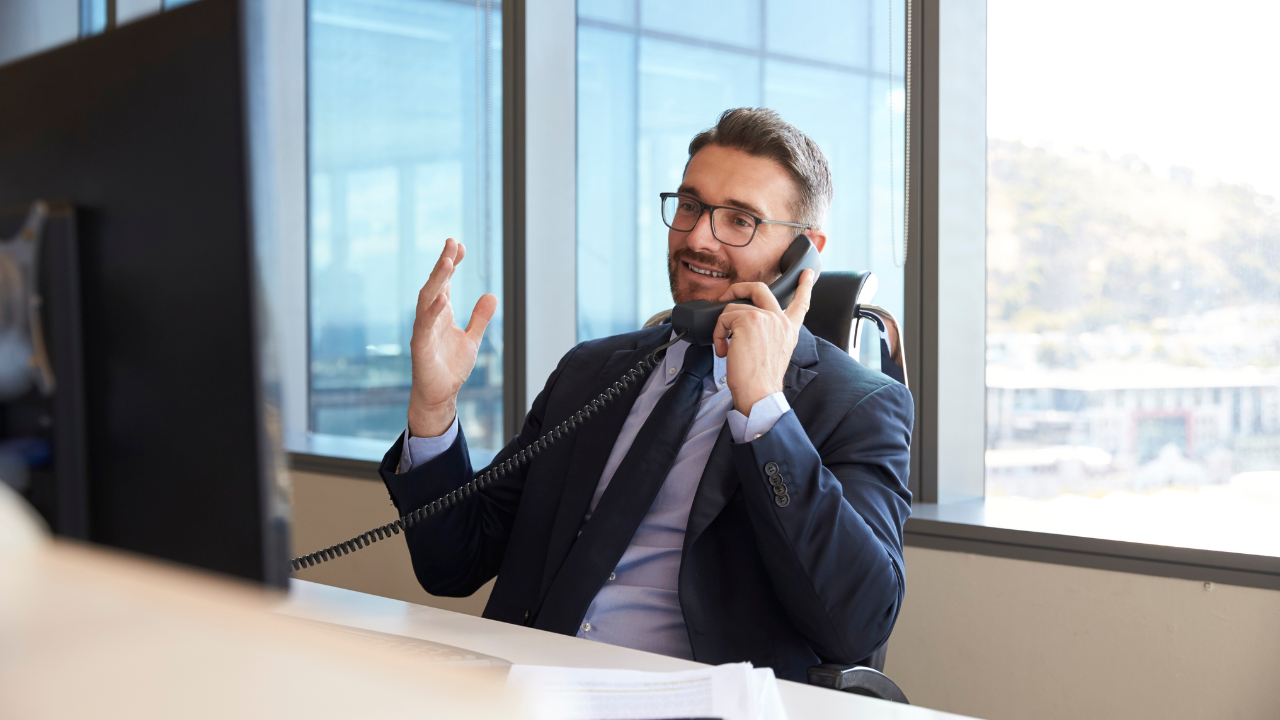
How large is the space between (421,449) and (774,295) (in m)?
0.60

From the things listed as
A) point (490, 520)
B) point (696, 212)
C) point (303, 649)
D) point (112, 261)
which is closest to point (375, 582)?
point (490, 520)

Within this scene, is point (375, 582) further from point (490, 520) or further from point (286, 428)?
point (286, 428)

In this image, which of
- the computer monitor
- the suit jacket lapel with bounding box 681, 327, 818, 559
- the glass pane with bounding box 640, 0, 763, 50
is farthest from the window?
the computer monitor

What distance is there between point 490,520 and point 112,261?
1079 millimetres

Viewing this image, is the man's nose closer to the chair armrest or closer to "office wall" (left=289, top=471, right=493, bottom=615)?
the chair armrest

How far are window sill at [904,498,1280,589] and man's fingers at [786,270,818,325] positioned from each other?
0.67 meters

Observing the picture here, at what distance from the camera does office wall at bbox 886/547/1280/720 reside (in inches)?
60.4

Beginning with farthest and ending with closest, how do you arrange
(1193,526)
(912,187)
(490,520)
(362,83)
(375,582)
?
(362,83), (375,582), (912,187), (1193,526), (490,520)

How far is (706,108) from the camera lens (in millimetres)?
2588

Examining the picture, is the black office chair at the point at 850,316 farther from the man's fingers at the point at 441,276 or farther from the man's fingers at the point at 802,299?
the man's fingers at the point at 441,276

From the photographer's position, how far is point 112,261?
524 mm

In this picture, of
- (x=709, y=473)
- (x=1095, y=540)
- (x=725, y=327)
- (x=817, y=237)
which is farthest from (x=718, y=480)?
(x=1095, y=540)

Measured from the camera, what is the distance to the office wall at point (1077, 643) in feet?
5.04

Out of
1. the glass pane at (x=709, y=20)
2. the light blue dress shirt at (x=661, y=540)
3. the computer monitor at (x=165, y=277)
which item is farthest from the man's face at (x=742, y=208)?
the computer monitor at (x=165, y=277)
